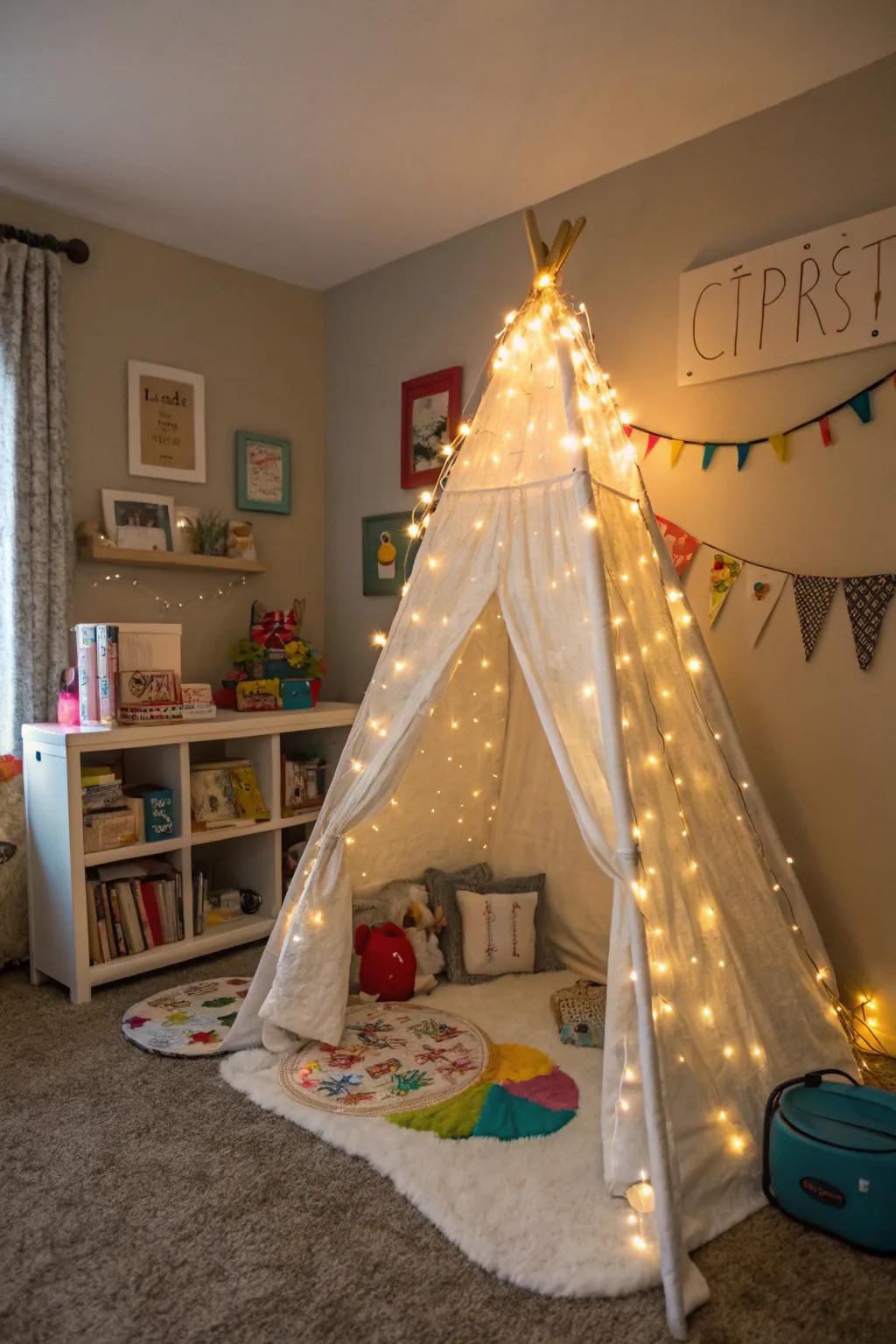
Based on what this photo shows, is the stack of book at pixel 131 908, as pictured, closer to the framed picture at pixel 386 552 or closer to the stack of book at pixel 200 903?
the stack of book at pixel 200 903

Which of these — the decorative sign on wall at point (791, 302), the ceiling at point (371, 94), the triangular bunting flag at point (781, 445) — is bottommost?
the triangular bunting flag at point (781, 445)

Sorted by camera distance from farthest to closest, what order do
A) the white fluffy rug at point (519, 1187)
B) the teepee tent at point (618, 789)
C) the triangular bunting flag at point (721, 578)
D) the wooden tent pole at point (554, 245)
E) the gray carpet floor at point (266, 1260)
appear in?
the triangular bunting flag at point (721, 578) → the wooden tent pole at point (554, 245) → the teepee tent at point (618, 789) → the white fluffy rug at point (519, 1187) → the gray carpet floor at point (266, 1260)

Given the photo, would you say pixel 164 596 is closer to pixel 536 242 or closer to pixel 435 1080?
pixel 536 242

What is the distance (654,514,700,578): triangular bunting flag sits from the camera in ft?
9.28

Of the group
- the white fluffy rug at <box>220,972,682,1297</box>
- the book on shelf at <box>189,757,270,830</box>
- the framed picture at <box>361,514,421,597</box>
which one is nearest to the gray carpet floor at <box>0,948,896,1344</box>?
the white fluffy rug at <box>220,972,682,1297</box>

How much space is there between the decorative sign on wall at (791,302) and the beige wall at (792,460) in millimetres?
48

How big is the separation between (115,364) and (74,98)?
0.98m

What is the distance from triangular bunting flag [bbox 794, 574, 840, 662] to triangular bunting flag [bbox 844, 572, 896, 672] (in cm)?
6

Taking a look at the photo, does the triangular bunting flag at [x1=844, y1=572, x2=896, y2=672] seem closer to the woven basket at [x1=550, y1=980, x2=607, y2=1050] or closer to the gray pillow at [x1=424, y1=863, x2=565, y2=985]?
the woven basket at [x1=550, y1=980, x2=607, y2=1050]

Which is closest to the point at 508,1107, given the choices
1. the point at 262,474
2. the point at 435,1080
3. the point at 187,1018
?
the point at 435,1080

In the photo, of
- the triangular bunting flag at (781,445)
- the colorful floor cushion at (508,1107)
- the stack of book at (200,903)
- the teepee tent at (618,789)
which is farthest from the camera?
the stack of book at (200,903)

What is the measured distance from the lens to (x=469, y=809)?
3.24 metres

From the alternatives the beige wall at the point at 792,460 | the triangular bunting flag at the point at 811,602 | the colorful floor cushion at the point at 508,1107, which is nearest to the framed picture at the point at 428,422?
the beige wall at the point at 792,460

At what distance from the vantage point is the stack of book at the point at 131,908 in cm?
295
